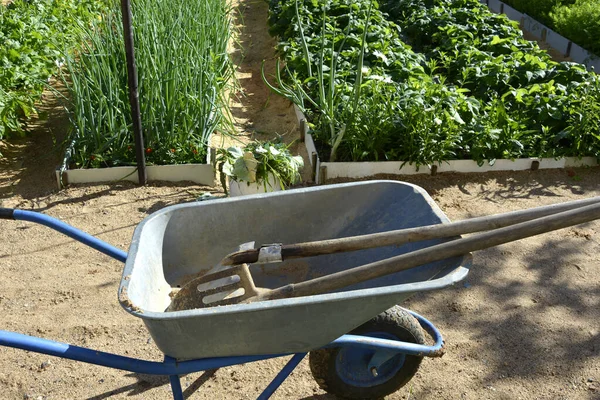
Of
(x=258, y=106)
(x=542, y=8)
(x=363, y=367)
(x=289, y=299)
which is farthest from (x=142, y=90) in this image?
(x=542, y=8)

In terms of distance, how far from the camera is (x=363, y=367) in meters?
2.39

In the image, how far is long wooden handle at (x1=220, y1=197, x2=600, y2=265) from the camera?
2025mm

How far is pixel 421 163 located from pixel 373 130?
14.5 inches

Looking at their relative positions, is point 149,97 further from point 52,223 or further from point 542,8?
point 542,8

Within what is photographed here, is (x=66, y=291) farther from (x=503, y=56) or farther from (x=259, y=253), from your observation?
(x=503, y=56)

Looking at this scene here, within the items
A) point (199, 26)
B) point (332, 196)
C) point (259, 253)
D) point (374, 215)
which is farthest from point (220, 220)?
point (199, 26)

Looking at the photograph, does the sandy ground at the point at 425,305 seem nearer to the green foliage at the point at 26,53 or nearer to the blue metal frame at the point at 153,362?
the green foliage at the point at 26,53

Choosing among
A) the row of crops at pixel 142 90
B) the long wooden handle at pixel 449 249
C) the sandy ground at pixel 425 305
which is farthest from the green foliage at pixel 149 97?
the long wooden handle at pixel 449 249

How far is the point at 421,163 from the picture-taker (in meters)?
4.08

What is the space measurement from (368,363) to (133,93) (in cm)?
223

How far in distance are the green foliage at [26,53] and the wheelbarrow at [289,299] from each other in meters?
2.19

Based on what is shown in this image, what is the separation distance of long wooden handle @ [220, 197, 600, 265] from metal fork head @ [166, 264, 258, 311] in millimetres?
53

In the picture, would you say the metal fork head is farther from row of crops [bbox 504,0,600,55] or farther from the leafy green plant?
row of crops [bbox 504,0,600,55]

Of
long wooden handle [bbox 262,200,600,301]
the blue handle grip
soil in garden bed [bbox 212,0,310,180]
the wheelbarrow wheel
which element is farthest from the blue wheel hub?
soil in garden bed [bbox 212,0,310,180]
